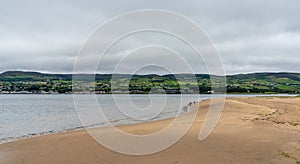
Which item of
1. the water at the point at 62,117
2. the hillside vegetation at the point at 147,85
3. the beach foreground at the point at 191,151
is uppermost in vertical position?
the hillside vegetation at the point at 147,85

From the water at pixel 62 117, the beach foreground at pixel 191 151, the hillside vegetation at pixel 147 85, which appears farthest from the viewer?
the hillside vegetation at pixel 147 85

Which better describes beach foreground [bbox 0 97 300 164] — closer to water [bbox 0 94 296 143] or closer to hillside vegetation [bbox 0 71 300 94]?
water [bbox 0 94 296 143]

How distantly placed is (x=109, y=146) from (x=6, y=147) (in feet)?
16.6

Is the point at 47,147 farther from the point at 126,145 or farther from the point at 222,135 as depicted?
the point at 222,135

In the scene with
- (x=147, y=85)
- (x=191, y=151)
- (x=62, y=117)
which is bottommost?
(x=62, y=117)

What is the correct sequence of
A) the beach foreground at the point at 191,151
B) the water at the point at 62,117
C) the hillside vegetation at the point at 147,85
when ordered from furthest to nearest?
the hillside vegetation at the point at 147,85, the water at the point at 62,117, the beach foreground at the point at 191,151

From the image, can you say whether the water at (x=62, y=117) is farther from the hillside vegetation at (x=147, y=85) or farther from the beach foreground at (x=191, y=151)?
the hillside vegetation at (x=147, y=85)

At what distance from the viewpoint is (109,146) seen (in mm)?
12414

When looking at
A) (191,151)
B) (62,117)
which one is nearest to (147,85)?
(62,117)

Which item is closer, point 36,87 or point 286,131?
point 286,131

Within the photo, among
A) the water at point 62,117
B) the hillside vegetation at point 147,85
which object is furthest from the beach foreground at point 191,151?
the hillside vegetation at point 147,85

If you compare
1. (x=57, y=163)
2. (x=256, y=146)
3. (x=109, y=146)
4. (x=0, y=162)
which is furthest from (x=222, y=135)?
(x=0, y=162)

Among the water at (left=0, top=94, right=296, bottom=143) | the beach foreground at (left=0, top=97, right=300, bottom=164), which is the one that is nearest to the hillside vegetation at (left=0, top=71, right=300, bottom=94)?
the water at (left=0, top=94, right=296, bottom=143)

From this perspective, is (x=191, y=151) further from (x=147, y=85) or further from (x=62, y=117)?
(x=147, y=85)
